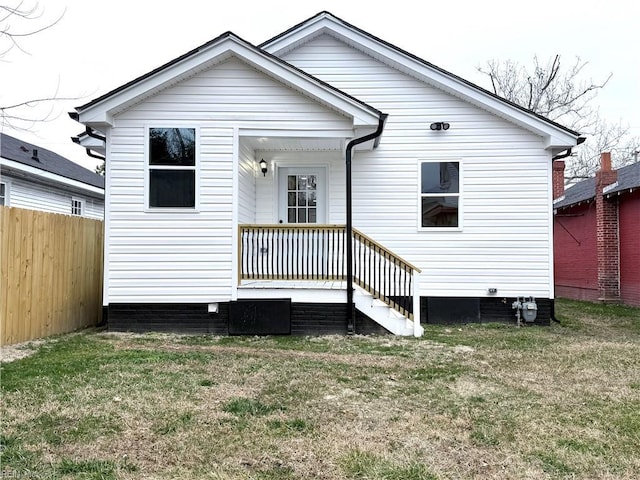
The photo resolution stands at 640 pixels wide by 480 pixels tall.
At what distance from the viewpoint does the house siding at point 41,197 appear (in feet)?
41.3

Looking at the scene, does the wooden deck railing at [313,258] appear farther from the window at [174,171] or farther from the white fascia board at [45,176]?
the white fascia board at [45,176]

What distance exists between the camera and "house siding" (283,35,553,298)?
28.8ft

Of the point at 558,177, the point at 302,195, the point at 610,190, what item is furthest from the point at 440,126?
the point at 558,177

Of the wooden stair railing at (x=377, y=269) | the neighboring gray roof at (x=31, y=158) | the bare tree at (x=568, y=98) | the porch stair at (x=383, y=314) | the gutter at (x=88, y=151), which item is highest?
the bare tree at (x=568, y=98)

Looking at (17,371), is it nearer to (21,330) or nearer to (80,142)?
(21,330)

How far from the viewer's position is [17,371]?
4.67m

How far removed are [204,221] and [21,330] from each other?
2.92 meters

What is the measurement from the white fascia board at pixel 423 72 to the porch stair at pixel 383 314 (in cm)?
443

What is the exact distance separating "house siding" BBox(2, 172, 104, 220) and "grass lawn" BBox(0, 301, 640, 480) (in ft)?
27.6

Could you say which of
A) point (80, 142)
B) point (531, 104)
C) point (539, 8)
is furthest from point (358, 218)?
point (531, 104)

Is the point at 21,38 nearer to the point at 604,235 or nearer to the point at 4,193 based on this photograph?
the point at 4,193

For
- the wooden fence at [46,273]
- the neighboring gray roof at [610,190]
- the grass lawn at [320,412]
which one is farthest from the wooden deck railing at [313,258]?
the neighboring gray roof at [610,190]

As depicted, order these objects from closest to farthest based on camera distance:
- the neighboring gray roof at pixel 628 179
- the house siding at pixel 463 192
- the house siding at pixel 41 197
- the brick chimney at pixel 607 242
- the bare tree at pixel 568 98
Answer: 1. the house siding at pixel 463 192
2. the neighboring gray roof at pixel 628 179
3. the house siding at pixel 41 197
4. the brick chimney at pixel 607 242
5. the bare tree at pixel 568 98

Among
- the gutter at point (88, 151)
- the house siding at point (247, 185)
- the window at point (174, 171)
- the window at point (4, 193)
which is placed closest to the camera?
the window at point (174, 171)
